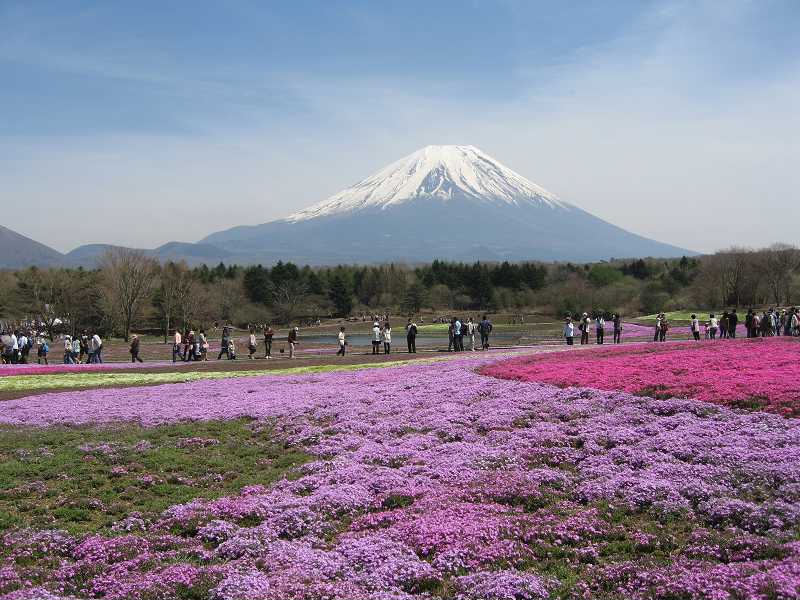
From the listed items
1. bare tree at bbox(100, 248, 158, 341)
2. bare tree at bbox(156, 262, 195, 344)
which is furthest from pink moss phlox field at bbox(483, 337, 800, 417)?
bare tree at bbox(156, 262, 195, 344)

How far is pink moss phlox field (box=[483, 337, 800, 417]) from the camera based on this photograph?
1636 centimetres

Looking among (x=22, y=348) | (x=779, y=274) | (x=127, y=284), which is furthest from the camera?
(x=779, y=274)

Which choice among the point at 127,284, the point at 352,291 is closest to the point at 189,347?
the point at 127,284

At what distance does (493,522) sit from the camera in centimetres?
1032

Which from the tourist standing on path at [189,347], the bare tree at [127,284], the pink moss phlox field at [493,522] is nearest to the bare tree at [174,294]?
the bare tree at [127,284]

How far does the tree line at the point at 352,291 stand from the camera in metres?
95.6

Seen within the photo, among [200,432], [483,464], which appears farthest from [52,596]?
[200,432]

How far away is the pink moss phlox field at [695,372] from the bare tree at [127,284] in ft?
243

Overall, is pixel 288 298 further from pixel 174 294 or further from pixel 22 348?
pixel 22 348

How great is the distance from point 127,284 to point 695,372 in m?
85.7

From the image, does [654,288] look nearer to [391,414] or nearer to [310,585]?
[391,414]

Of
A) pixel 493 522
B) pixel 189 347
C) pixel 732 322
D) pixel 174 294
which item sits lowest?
pixel 493 522

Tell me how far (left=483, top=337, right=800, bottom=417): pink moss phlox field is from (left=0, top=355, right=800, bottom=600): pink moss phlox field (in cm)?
116

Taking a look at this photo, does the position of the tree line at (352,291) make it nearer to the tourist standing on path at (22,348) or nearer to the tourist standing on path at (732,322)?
the tourist standing on path at (22,348)
